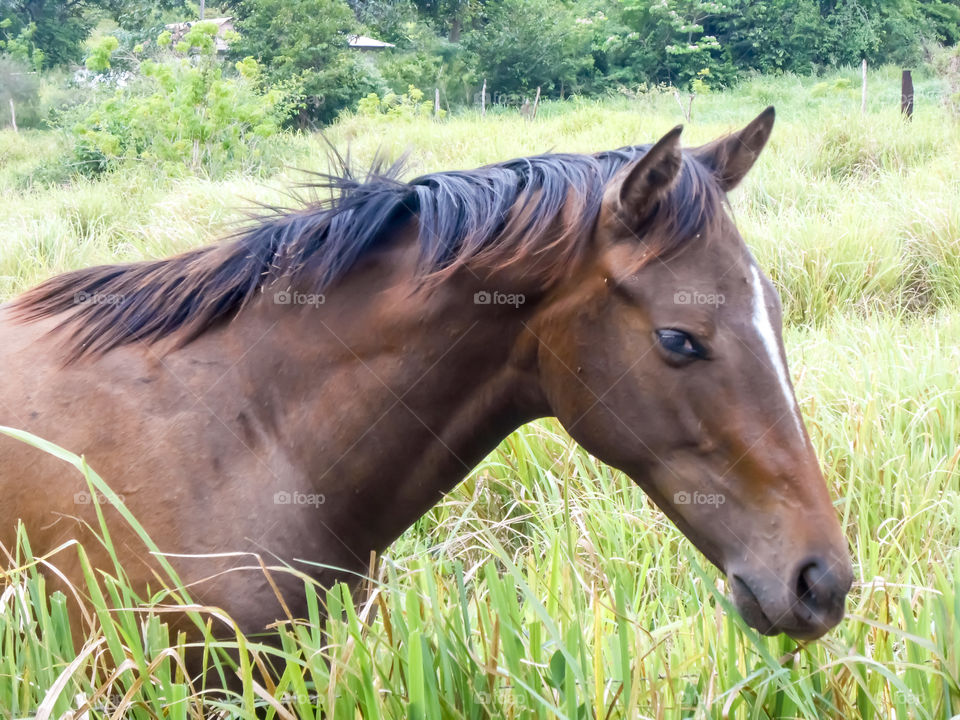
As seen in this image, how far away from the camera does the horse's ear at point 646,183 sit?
4.51 ft

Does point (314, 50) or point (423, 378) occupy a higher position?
point (423, 378)

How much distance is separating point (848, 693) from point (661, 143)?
973 mm

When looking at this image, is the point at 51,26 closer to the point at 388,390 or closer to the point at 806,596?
the point at 388,390

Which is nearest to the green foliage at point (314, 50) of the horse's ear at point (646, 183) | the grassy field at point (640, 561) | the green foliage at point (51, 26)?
the grassy field at point (640, 561)

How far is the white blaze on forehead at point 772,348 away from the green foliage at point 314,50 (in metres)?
18.9

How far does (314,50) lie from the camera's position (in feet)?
63.6

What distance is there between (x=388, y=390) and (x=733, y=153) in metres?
0.86

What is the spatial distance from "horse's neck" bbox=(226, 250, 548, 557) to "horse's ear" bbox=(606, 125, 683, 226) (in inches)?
10.9

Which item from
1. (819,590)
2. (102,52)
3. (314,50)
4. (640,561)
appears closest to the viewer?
(819,590)

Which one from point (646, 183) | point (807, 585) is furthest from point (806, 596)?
point (646, 183)

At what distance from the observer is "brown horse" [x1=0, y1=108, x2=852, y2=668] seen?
1338 mm

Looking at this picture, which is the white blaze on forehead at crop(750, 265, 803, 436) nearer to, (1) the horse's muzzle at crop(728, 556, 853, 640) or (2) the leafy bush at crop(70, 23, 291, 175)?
(1) the horse's muzzle at crop(728, 556, 853, 640)

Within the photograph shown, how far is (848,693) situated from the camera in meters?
1.34

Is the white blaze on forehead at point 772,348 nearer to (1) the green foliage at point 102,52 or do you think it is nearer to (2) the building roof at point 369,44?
(1) the green foliage at point 102,52
